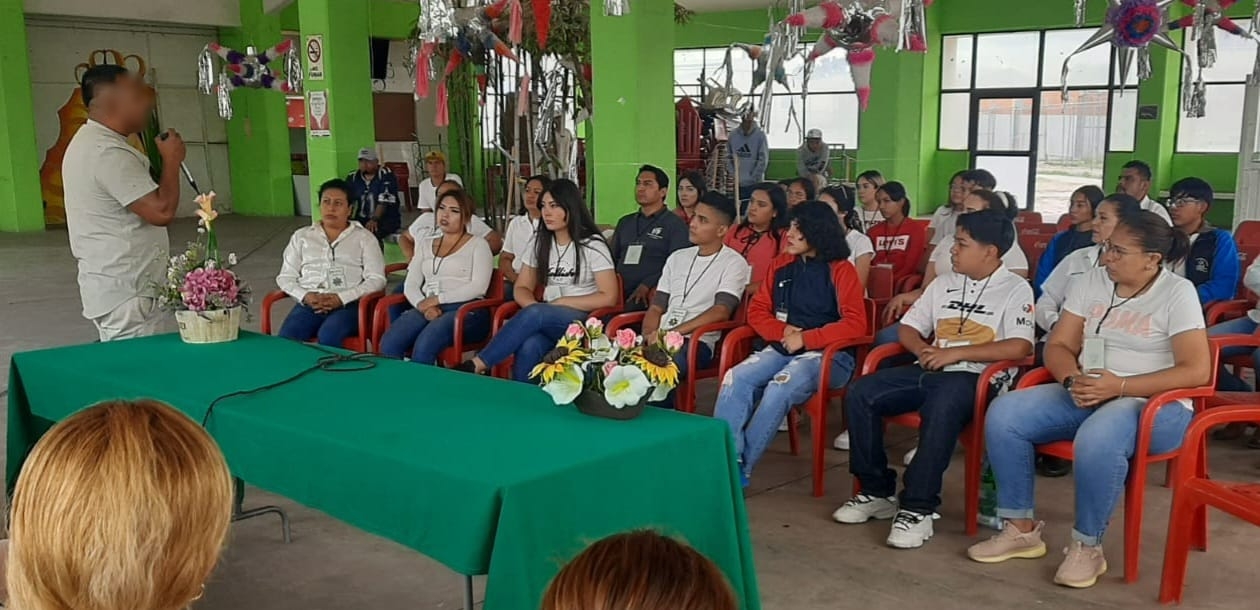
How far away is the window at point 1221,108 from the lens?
1302cm

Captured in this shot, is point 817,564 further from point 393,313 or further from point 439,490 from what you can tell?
point 393,313

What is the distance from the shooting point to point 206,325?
3637mm

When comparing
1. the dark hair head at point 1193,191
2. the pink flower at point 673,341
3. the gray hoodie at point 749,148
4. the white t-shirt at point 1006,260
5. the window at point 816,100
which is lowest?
the white t-shirt at point 1006,260

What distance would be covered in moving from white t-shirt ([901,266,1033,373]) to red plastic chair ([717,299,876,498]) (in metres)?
0.30

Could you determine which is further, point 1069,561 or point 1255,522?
point 1069,561

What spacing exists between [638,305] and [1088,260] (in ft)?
6.66

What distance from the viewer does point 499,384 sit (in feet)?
9.82

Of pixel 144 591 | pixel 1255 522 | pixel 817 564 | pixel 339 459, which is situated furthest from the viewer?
pixel 817 564

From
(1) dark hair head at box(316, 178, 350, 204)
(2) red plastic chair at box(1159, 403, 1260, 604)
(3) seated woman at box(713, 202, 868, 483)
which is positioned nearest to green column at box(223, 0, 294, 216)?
(1) dark hair head at box(316, 178, 350, 204)

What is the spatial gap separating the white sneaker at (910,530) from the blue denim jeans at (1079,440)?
0.76 feet

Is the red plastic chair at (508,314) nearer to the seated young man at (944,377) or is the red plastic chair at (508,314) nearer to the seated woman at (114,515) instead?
the seated young man at (944,377)

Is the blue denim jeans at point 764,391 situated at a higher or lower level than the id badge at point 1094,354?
lower

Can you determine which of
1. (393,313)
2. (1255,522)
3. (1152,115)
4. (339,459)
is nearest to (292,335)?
(393,313)

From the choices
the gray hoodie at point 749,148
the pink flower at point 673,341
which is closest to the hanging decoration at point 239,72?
the gray hoodie at point 749,148
